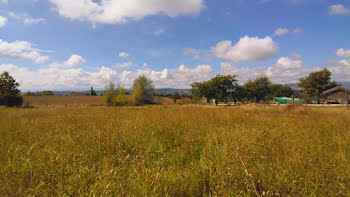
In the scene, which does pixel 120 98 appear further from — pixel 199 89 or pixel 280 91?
pixel 280 91

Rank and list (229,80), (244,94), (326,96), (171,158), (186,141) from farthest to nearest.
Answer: (244,94), (229,80), (326,96), (186,141), (171,158)

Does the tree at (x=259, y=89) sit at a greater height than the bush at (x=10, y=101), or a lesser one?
greater

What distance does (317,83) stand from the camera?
4031cm

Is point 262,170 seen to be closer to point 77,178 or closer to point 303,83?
point 77,178

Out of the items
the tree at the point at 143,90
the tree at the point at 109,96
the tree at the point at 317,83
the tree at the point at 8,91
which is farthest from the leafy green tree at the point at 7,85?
the tree at the point at 317,83

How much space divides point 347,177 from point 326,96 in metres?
46.2

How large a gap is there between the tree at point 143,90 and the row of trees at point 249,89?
18638 millimetres

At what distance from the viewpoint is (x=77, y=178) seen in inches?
71.7

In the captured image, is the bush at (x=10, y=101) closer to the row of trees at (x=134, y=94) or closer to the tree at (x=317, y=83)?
the row of trees at (x=134, y=94)

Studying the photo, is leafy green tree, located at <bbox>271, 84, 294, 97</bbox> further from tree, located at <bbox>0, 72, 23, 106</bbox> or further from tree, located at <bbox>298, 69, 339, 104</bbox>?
tree, located at <bbox>0, 72, 23, 106</bbox>

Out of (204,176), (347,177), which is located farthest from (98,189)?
(347,177)

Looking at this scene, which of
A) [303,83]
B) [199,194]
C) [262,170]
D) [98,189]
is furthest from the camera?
[303,83]

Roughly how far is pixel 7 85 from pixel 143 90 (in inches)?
1433

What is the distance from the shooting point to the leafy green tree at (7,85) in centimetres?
3728
